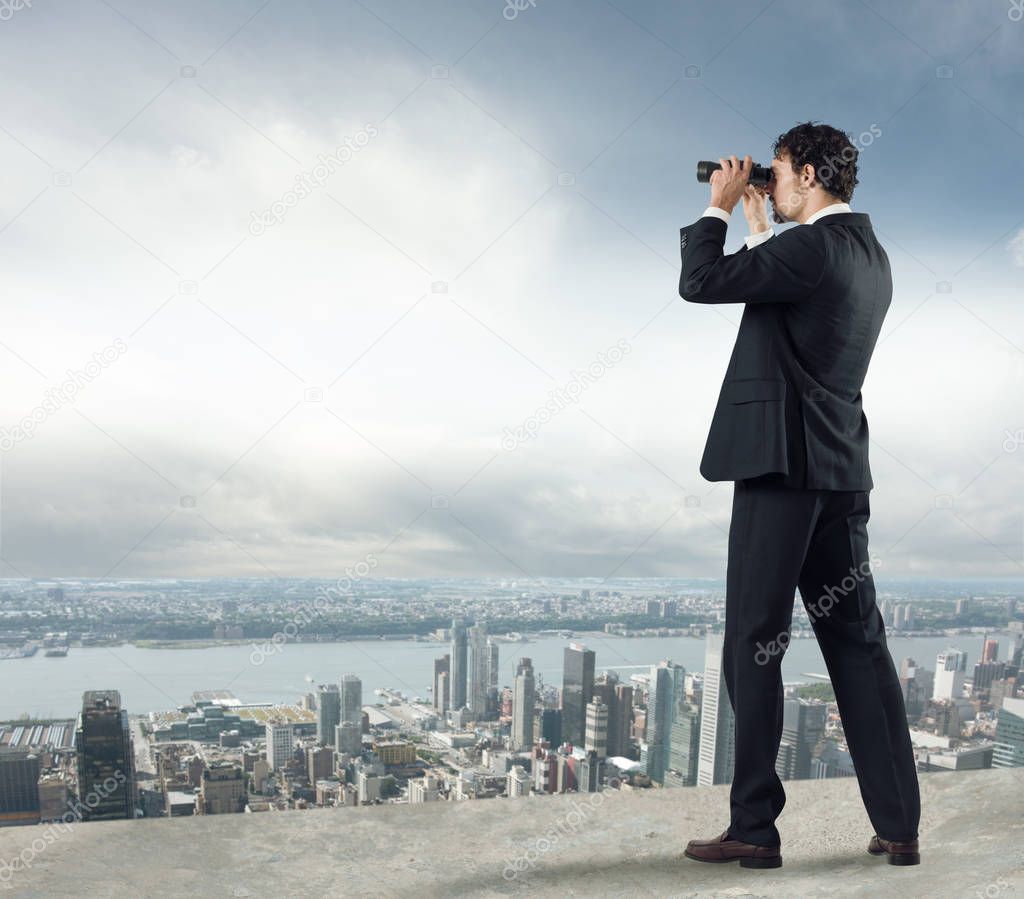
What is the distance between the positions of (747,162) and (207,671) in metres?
2.66

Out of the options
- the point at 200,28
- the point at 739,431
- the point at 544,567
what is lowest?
the point at 544,567

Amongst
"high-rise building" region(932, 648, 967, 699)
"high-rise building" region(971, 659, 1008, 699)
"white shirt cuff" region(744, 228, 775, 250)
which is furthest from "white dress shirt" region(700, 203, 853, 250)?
"high-rise building" region(971, 659, 1008, 699)

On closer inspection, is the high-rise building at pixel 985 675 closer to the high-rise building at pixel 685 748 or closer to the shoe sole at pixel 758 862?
the high-rise building at pixel 685 748

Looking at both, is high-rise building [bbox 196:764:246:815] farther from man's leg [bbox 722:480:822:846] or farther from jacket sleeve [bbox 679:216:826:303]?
jacket sleeve [bbox 679:216:826:303]

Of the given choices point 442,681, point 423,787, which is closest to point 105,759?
point 423,787

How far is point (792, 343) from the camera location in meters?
1.40

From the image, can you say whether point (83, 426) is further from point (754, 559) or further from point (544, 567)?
point (754, 559)

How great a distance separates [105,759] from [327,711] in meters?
0.79

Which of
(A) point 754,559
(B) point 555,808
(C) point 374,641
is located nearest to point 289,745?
(C) point 374,641

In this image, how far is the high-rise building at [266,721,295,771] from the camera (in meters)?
2.71

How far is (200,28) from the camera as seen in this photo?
3236mm

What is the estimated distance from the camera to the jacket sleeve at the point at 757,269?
1321mm

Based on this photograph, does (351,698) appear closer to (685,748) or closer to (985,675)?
(685,748)

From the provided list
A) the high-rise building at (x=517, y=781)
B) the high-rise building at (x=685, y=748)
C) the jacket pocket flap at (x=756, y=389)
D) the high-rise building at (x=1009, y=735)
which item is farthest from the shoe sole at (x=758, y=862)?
the high-rise building at (x=1009, y=735)
